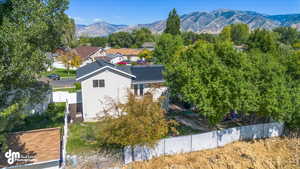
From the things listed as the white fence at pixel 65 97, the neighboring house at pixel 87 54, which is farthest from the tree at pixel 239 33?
the white fence at pixel 65 97

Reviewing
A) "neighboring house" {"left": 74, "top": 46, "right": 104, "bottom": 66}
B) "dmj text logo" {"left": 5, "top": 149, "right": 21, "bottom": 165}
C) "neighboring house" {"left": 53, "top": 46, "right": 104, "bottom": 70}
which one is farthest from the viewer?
"neighboring house" {"left": 74, "top": 46, "right": 104, "bottom": 66}

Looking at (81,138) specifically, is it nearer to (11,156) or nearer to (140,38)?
(11,156)

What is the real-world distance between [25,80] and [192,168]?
11.0 metres

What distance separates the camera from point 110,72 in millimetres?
20109

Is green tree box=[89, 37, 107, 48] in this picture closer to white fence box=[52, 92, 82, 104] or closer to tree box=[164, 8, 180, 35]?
tree box=[164, 8, 180, 35]

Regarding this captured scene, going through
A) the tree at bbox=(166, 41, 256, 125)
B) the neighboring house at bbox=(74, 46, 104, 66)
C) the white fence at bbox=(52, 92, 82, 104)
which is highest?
the neighboring house at bbox=(74, 46, 104, 66)

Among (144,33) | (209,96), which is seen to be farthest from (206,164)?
(144,33)

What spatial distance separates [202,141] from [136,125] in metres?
5.84

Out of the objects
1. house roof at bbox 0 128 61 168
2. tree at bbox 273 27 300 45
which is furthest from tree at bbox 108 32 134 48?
house roof at bbox 0 128 61 168

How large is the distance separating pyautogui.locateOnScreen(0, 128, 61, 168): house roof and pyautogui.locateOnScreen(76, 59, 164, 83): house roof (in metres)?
6.41

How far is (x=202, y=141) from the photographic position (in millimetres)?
15422

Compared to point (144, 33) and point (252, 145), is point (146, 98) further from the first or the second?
point (144, 33)

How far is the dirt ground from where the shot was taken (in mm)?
13586

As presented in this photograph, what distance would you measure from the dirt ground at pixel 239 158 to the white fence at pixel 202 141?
39cm
